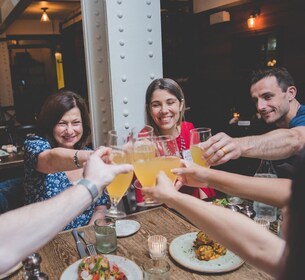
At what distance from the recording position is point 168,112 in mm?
2701

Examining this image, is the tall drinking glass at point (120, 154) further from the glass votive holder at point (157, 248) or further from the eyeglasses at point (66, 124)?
the eyeglasses at point (66, 124)

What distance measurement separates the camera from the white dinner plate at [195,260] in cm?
133

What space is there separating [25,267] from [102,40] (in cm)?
166

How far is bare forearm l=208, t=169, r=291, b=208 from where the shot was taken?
1.26 m

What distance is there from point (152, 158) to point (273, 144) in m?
1.05

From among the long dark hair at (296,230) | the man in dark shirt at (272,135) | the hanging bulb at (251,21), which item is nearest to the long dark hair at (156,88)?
the man in dark shirt at (272,135)

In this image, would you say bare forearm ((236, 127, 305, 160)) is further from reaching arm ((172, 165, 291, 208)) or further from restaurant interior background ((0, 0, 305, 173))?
restaurant interior background ((0, 0, 305, 173))

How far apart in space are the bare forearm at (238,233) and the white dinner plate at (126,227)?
0.69 meters

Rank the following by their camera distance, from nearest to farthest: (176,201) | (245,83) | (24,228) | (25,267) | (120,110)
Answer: (24,228) → (176,201) → (25,267) → (120,110) → (245,83)

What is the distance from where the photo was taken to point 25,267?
4.25 ft

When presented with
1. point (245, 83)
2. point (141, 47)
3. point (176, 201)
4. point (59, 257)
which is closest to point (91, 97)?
point (141, 47)

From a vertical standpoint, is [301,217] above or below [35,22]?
below

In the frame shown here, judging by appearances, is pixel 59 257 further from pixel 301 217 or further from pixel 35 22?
pixel 35 22

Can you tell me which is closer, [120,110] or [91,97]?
[120,110]
